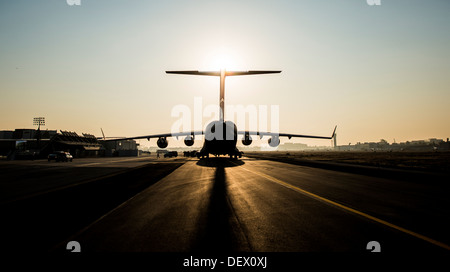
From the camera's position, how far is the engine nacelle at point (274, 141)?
32.1 metres

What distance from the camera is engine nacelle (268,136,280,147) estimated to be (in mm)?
32106

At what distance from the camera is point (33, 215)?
596 cm

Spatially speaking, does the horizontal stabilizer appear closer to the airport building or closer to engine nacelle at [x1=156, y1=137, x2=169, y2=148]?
engine nacelle at [x1=156, y1=137, x2=169, y2=148]

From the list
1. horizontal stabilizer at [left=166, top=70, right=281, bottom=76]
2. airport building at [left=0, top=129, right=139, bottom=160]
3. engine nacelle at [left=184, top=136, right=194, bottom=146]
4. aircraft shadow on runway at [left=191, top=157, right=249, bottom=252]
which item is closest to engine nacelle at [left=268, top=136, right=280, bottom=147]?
engine nacelle at [left=184, top=136, right=194, bottom=146]

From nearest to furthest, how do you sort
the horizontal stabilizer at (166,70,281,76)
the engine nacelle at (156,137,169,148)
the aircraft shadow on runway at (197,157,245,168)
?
1. the horizontal stabilizer at (166,70,281,76)
2. the aircraft shadow on runway at (197,157,245,168)
3. the engine nacelle at (156,137,169,148)

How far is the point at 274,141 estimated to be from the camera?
1284 inches

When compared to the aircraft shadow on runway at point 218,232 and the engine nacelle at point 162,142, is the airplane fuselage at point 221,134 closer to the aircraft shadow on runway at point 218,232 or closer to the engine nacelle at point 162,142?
the engine nacelle at point 162,142

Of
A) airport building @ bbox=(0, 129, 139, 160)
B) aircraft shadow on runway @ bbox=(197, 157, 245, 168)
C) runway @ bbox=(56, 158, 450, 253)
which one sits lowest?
aircraft shadow on runway @ bbox=(197, 157, 245, 168)

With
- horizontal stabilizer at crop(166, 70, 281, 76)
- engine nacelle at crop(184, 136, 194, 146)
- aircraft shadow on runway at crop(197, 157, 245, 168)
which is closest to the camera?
horizontal stabilizer at crop(166, 70, 281, 76)

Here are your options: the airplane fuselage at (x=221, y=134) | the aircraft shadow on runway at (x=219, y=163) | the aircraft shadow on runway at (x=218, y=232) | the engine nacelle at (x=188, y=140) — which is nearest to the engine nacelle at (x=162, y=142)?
the engine nacelle at (x=188, y=140)

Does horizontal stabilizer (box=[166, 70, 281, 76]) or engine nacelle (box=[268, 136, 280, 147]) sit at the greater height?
horizontal stabilizer (box=[166, 70, 281, 76])

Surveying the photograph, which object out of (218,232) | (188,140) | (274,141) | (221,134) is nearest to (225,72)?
(221,134)
